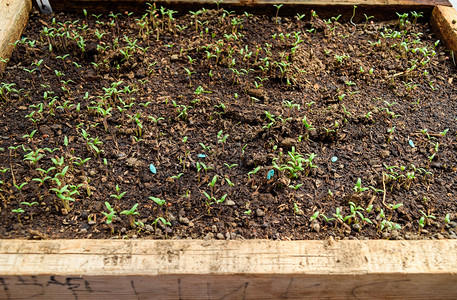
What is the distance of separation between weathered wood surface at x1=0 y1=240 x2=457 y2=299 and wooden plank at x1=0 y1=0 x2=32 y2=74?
1.50 meters

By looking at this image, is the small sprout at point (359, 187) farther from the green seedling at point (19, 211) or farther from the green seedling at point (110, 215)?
the green seedling at point (19, 211)

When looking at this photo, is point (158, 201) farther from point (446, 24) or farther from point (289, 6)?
point (446, 24)

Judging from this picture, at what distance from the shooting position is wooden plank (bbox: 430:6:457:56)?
3.10 metres

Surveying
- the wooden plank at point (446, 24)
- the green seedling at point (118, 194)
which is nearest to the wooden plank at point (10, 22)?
the green seedling at point (118, 194)

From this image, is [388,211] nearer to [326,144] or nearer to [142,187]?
[326,144]

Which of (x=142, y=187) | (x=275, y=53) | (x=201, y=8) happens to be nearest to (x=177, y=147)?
(x=142, y=187)

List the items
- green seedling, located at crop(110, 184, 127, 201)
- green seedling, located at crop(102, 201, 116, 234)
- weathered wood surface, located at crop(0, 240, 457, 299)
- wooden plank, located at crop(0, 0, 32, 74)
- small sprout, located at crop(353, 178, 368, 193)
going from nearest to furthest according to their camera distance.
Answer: weathered wood surface, located at crop(0, 240, 457, 299), green seedling, located at crop(102, 201, 116, 234), green seedling, located at crop(110, 184, 127, 201), small sprout, located at crop(353, 178, 368, 193), wooden plank, located at crop(0, 0, 32, 74)

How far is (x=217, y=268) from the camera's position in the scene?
1746mm

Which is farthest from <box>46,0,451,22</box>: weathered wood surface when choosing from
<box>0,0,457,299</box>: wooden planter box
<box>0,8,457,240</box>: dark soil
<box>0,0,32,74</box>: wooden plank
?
<box>0,0,457,299</box>: wooden planter box

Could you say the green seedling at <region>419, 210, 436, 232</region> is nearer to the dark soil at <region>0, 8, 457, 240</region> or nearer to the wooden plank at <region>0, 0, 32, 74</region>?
the dark soil at <region>0, 8, 457, 240</region>

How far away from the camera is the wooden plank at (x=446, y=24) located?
3.10 meters

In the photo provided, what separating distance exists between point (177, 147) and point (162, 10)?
117cm

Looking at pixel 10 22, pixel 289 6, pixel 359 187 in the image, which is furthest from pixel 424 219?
pixel 10 22

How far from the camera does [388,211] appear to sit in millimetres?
2156
